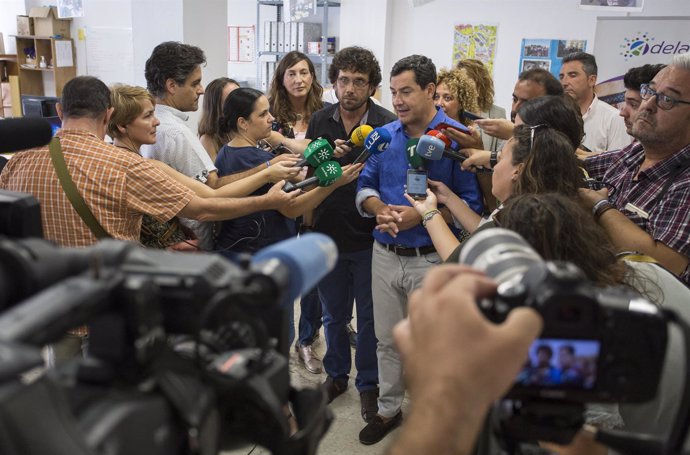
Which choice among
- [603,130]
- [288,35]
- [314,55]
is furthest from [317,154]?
[288,35]

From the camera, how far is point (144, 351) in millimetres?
494

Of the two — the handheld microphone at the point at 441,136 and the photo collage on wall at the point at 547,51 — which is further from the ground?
the photo collage on wall at the point at 547,51

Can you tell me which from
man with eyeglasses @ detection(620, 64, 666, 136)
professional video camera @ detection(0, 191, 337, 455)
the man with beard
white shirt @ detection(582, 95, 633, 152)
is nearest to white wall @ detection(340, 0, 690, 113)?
white shirt @ detection(582, 95, 633, 152)

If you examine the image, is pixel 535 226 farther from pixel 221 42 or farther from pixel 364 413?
pixel 221 42

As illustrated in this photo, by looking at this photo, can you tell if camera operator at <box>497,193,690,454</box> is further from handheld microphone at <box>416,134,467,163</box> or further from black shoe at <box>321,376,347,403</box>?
black shoe at <box>321,376,347,403</box>

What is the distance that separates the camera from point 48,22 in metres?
6.25

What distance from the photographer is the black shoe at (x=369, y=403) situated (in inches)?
99.5

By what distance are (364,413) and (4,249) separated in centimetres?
224

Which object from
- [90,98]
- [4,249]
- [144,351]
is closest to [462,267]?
[144,351]

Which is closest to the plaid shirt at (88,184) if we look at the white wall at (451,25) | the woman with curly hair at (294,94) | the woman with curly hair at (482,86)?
the woman with curly hair at (294,94)

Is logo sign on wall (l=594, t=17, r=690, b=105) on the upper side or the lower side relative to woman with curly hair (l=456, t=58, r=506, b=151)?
upper

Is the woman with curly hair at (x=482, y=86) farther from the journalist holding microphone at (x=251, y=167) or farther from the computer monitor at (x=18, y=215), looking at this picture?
the computer monitor at (x=18, y=215)

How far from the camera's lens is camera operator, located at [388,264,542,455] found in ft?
1.77

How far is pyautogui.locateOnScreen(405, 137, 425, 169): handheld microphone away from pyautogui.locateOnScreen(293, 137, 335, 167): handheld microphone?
34cm
